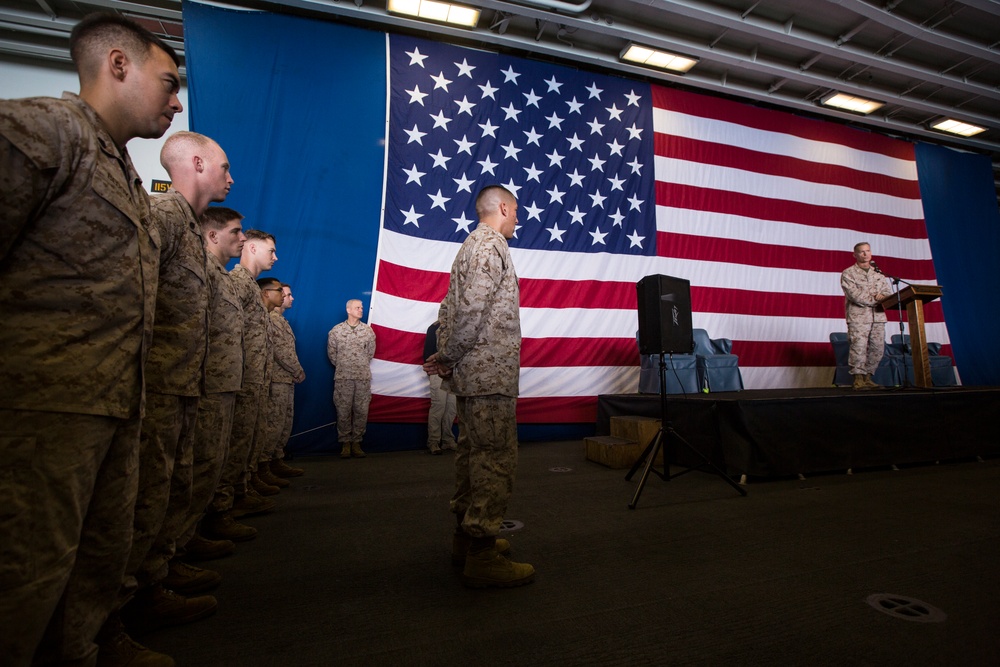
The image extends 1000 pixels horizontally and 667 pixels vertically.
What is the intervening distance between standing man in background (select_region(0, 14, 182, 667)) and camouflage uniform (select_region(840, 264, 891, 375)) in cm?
591

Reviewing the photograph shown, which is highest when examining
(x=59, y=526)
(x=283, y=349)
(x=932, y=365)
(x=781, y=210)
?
(x=781, y=210)

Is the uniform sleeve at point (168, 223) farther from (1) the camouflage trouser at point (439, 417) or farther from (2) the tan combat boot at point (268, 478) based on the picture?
(1) the camouflage trouser at point (439, 417)

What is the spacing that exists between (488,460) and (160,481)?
991 mm

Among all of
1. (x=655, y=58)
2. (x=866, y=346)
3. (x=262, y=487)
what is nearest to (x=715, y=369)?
(x=866, y=346)

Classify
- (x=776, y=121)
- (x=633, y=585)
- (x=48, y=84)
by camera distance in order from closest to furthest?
(x=633, y=585), (x=48, y=84), (x=776, y=121)

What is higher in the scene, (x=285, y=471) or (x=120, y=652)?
(x=120, y=652)

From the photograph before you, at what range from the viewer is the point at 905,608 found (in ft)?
4.51

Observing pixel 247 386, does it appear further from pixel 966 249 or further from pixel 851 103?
pixel 966 249

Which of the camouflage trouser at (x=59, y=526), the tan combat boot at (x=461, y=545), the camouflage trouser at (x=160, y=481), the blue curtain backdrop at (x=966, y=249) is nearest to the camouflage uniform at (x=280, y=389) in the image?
the camouflage trouser at (x=160, y=481)

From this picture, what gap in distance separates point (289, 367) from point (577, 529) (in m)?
2.73

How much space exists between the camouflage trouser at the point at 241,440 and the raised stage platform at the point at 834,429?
10.0 ft

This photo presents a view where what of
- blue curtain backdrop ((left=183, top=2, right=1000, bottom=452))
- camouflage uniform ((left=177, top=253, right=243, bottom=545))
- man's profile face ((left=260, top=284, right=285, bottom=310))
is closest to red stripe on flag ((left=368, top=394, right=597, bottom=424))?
blue curtain backdrop ((left=183, top=2, right=1000, bottom=452))

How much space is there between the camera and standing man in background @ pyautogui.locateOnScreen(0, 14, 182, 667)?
74 centimetres

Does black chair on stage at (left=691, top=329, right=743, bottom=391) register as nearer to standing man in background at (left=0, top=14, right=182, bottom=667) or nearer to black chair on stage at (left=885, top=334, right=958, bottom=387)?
black chair on stage at (left=885, top=334, right=958, bottom=387)
